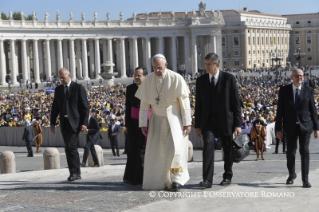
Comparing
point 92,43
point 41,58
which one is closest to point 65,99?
point 41,58

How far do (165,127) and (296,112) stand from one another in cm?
208

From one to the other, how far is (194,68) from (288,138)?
93829 millimetres

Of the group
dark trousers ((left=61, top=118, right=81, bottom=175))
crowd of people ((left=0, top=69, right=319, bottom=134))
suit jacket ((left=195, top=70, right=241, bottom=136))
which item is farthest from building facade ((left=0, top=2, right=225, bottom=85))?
suit jacket ((left=195, top=70, right=241, bottom=136))

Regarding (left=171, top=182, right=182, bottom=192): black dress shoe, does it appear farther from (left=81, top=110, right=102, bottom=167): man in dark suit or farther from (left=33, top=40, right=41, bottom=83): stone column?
(left=33, top=40, right=41, bottom=83): stone column

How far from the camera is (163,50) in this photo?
106375 mm

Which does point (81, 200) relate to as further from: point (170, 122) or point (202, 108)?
point (202, 108)

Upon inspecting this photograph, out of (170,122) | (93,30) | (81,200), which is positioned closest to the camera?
(81,200)

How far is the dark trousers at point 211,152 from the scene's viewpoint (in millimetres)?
9672

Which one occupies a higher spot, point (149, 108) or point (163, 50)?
point (163, 50)

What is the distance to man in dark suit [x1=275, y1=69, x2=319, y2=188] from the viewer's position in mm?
10086

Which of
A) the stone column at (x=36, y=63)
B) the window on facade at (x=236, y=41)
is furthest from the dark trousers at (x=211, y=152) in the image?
the window on facade at (x=236, y=41)

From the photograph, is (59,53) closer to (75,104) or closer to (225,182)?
(75,104)

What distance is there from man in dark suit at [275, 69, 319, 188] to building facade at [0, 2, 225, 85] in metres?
75.0

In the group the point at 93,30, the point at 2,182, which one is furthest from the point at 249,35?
the point at 2,182
